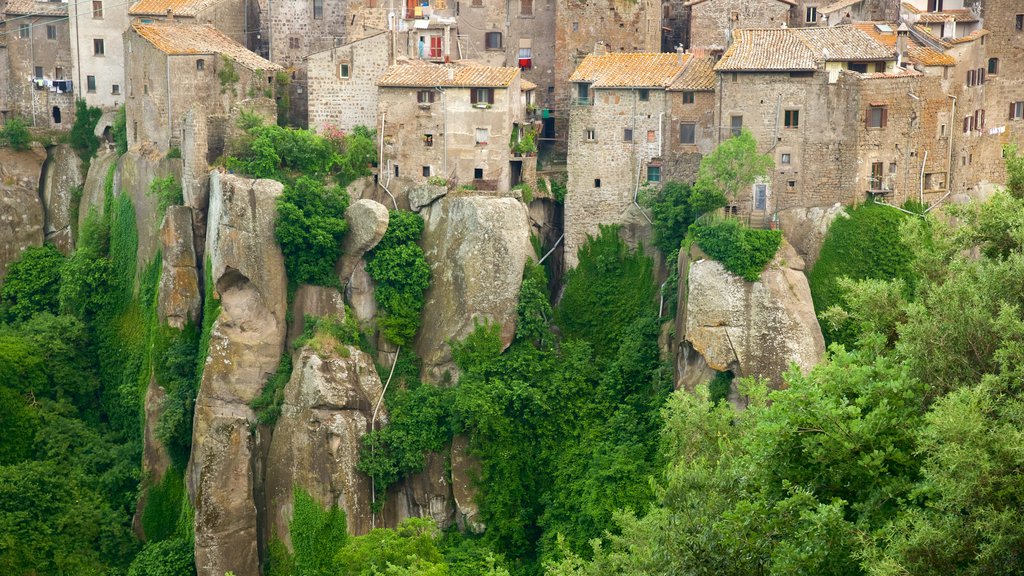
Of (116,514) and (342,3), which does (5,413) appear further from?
(342,3)

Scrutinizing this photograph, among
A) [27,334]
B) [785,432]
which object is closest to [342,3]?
[27,334]

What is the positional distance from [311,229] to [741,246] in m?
16.8

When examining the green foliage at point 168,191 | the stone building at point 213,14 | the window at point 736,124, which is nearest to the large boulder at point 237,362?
the green foliage at point 168,191

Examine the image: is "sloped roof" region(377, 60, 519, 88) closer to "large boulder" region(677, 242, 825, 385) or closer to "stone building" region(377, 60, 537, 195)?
"stone building" region(377, 60, 537, 195)

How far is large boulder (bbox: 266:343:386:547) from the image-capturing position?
63.0 metres

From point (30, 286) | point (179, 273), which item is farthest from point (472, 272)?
point (30, 286)

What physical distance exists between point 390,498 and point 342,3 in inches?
852

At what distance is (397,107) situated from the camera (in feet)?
219

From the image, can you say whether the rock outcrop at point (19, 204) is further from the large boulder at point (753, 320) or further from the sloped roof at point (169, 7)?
the large boulder at point (753, 320)

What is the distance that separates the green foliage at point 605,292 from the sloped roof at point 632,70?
5680 mm

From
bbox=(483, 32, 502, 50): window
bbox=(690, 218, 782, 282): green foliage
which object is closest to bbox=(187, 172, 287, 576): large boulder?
bbox=(483, 32, 502, 50): window

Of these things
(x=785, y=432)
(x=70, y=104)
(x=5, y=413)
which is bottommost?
(x=5, y=413)

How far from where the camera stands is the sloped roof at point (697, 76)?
6334cm

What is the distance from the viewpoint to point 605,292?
6525 centimetres
